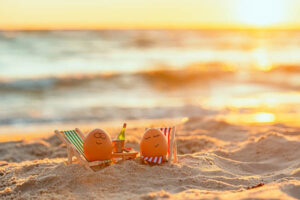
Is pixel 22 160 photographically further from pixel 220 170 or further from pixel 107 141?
pixel 220 170

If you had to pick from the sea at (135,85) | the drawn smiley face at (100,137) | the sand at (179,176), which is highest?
the sea at (135,85)

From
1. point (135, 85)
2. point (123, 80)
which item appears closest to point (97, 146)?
point (135, 85)

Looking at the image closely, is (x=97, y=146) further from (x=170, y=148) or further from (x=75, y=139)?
(x=170, y=148)

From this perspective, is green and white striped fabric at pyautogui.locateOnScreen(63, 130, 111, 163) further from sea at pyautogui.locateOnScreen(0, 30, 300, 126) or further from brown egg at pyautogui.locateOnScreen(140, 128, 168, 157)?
→ sea at pyautogui.locateOnScreen(0, 30, 300, 126)

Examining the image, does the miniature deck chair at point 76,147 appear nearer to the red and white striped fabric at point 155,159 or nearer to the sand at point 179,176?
the sand at point 179,176

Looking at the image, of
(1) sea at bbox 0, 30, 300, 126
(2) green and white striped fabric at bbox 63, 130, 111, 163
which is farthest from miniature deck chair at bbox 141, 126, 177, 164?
(1) sea at bbox 0, 30, 300, 126

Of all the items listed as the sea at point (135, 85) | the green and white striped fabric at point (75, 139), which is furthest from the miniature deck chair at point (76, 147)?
the sea at point (135, 85)
